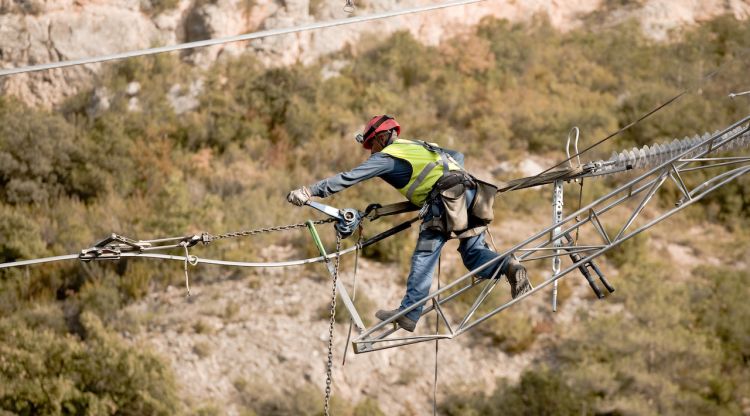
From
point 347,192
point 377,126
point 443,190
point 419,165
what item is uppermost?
point 377,126

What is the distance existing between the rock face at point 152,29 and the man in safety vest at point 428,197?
2049cm

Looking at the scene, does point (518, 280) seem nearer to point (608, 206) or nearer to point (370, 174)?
point (608, 206)

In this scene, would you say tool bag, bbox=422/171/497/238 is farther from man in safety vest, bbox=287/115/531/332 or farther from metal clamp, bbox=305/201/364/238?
metal clamp, bbox=305/201/364/238

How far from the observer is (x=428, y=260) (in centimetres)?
987

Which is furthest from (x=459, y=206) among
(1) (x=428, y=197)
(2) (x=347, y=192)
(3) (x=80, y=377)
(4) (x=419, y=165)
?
(2) (x=347, y=192)

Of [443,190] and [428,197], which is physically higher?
[443,190]

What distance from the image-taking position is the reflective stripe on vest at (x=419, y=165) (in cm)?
984

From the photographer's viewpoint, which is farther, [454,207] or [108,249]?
[108,249]

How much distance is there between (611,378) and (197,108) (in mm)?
12745

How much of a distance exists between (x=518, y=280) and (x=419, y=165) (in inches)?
52.1

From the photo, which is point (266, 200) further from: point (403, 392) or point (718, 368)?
point (718, 368)

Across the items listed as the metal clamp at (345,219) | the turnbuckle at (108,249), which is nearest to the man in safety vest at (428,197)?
the metal clamp at (345,219)

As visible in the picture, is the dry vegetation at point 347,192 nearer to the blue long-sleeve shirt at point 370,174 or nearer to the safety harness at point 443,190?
the safety harness at point 443,190

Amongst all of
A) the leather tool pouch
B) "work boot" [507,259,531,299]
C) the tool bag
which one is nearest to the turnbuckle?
the tool bag
